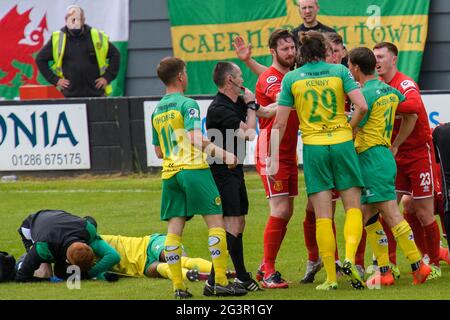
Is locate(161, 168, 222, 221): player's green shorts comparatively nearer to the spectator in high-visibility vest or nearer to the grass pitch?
the grass pitch

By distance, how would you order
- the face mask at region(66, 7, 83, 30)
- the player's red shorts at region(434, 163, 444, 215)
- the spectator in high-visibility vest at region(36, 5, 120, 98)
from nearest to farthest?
the player's red shorts at region(434, 163, 444, 215), the face mask at region(66, 7, 83, 30), the spectator in high-visibility vest at region(36, 5, 120, 98)

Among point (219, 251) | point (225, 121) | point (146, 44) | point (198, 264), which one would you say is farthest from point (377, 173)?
point (146, 44)

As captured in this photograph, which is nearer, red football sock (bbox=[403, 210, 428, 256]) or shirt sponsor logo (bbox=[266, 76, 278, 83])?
shirt sponsor logo (bbox=[266, 76, 278, 83])

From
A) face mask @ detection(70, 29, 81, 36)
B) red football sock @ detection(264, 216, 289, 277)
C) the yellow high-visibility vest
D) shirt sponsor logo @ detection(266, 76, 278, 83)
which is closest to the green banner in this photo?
the yellow high-visibility vest

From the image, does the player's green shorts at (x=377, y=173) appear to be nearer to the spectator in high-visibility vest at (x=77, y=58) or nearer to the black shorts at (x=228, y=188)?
the black shorts at (x=228, y=188)

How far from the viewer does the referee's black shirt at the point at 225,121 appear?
9.65 metres

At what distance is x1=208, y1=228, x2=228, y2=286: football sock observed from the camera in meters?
9.55

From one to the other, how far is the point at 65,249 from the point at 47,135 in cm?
727

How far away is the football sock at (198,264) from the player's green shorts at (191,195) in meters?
1.41

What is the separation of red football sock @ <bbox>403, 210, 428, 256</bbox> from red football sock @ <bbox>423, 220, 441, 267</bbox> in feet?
0.95

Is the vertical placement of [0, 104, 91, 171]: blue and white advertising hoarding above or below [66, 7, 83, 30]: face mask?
below

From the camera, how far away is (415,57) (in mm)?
19797

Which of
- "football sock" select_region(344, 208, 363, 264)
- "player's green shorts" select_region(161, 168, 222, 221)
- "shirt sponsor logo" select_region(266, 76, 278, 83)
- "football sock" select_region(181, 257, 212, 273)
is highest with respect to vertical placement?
"shirt sponsor logo" select_region(266, 76, 278, 83)
